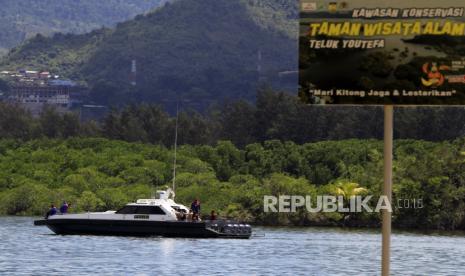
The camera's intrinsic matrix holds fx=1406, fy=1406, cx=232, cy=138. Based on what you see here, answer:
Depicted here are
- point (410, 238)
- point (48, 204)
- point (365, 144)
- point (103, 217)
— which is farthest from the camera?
point (365, 144)

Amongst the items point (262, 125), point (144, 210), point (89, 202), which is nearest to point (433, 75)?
point (144, 210)

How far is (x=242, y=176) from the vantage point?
116 m

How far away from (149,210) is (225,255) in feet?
35.7

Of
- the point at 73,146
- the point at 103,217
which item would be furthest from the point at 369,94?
the point at 73,146

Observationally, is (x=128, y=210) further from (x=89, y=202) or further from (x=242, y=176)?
(x=242, y=176)

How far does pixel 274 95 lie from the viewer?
15625 centimetres

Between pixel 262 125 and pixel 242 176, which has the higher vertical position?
pixel 262 125

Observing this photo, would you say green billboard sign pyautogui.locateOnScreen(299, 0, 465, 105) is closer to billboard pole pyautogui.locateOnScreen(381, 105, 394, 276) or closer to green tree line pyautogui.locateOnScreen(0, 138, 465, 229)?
billboard pole pyautogui.locateOnScreen(381, 105, 394, 276)

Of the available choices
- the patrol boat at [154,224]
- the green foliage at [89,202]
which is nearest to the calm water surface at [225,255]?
the patrol boat at [154,224]

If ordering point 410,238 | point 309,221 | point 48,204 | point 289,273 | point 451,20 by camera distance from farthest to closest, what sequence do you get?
point 48,204 → point 309,221 → point 410,238 → point 289,273 → point 451,20

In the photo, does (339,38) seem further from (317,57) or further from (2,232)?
(2,232)

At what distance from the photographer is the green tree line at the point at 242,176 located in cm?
9769

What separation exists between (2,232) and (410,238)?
23742 millimetres

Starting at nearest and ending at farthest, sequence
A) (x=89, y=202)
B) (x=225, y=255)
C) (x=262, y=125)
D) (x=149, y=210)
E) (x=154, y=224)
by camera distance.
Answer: (x=225, y=255) < (x=154, y=224) < (x=149, y=210) < (x=89, y=202) < (x=262, y=125)
